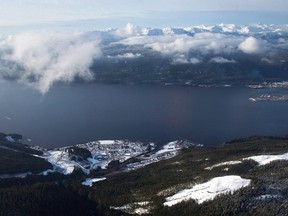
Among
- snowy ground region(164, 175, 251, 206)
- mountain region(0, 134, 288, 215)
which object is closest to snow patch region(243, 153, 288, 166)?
mountain region(0, 134, 288, 215)

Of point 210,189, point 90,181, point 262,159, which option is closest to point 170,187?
point 210,189

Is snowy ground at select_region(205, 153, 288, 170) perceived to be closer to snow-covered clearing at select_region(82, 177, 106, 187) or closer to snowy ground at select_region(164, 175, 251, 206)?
snowy ground at select_region(164, 175, 251, 206)

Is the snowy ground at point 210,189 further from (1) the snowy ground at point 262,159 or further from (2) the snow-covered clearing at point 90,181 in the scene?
(2) the snow-covered clearing at point 90,181

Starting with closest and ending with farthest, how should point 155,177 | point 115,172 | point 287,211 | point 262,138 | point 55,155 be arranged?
point 287,211 < point 155,177 < point 115,172 < point 55,155 < point 262,138

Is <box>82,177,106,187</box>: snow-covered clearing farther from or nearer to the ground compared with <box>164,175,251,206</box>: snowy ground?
nearer to the ground

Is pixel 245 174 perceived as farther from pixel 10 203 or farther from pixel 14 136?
pixel 14 136

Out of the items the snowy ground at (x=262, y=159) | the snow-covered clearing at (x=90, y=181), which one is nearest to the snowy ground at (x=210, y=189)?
the snowy ground at (x=262, y=159)

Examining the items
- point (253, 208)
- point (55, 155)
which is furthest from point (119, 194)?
point (55, 155)
